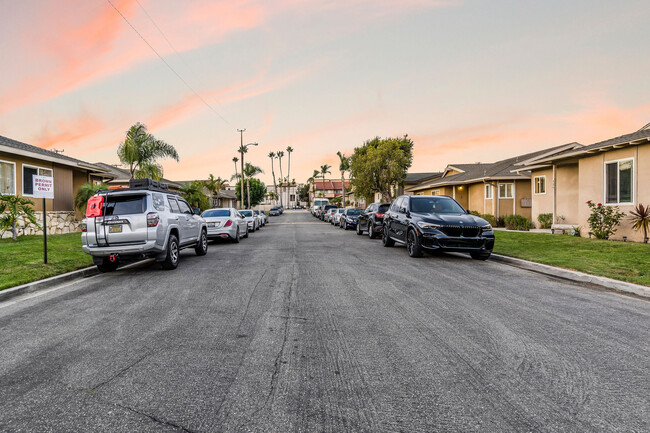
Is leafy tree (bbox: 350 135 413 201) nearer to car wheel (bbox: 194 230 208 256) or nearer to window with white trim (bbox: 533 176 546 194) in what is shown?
window with white trim (bbox: 533 176 546 194)

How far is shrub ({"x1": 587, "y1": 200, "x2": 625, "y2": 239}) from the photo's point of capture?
46.4 ft

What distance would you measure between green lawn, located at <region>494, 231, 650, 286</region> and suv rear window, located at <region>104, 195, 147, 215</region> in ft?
34.1

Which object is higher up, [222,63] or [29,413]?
[222,63]

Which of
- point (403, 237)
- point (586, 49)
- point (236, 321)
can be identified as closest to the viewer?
point (236, 321)

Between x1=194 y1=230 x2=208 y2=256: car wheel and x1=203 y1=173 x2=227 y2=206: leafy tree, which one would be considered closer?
x1=194 y1=230 x2=208 y2=256: car wheel

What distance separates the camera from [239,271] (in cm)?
905

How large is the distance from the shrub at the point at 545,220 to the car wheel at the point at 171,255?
791 inches

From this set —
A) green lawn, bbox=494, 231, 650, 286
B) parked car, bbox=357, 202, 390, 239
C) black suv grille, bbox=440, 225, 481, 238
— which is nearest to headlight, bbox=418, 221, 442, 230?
black suv grille, bbox=440, 225, 481, 238

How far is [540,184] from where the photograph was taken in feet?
72.9

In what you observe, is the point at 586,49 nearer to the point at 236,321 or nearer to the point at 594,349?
the point at 594,349

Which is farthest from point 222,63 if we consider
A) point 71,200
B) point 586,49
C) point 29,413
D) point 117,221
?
point 29,413

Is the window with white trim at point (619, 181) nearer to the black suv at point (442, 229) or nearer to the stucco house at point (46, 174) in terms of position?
the black suv at point (442, 229)

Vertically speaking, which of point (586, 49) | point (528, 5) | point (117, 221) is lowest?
point (117, 221)

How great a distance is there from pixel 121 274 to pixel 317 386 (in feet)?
25.4
